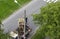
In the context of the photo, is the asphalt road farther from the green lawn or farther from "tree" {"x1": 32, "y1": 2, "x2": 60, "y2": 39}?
"tree" {"x1": 32, "y1": 2, "x2": 60, "y2": 39}

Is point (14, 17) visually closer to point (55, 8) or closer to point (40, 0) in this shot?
point (40, 0)

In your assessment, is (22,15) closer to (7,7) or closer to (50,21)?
(7,7)

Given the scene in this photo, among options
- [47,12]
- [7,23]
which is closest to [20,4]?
[7,23]

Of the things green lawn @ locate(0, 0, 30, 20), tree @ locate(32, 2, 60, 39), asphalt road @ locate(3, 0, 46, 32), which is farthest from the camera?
green lawn @ locate(0, 0, 30, 20)

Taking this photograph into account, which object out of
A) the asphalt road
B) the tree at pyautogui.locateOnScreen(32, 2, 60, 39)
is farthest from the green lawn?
the tree at pyautogui.locateOnScreen(32, 2, 60, 39)

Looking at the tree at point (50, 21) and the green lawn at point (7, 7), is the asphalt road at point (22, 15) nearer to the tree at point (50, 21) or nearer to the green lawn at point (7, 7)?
the green lawn at point (7, 7)
